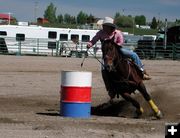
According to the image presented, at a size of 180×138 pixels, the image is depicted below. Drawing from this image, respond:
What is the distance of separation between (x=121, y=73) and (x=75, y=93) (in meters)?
1.01

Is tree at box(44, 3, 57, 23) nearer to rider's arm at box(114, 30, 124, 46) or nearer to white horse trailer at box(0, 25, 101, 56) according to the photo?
white horse trailer at box(0, 25, 101, 56)

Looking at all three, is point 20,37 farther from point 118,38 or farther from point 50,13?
point 50,13

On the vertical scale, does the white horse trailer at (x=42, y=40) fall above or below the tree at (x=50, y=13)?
below

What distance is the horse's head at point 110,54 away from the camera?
1141 cm

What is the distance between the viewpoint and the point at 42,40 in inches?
1918

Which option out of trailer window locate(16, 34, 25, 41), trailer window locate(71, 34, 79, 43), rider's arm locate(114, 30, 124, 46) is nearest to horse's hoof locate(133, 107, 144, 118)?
rider's arm locate(114, 30, 124, 46)

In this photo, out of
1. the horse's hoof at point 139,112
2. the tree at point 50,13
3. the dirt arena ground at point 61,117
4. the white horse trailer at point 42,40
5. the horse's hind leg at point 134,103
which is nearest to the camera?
the dirt arena ground at point 61,117

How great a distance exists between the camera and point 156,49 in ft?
154

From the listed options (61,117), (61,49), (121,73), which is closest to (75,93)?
(61,117)

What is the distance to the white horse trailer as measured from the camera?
154 ft

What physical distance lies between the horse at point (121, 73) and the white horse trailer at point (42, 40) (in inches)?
1278

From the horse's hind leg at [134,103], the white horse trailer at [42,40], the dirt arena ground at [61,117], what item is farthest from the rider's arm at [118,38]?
the white horse trailer at [42,40]

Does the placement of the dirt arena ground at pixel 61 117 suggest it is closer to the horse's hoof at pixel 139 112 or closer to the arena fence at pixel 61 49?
the horse's hoof at pixel 139 112

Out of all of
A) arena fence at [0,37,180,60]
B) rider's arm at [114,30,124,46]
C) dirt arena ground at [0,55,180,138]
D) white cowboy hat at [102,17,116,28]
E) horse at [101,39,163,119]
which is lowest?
arena fence at [0,37,180,60]
